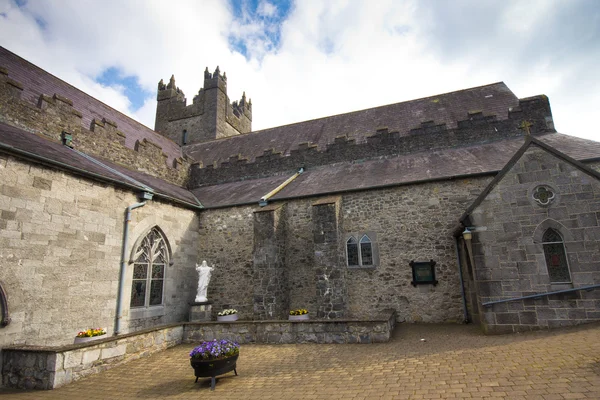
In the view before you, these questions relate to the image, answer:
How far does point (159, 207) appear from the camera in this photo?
12688 mm

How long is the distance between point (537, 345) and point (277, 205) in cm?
927

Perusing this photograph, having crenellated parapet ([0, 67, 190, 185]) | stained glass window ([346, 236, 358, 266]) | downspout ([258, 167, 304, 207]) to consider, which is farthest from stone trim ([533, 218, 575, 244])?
crenellated parapet ([0, 67, 190, 185])

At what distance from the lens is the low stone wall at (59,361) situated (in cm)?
650

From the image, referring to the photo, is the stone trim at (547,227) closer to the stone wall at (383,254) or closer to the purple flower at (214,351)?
the stone wall at (383,254)

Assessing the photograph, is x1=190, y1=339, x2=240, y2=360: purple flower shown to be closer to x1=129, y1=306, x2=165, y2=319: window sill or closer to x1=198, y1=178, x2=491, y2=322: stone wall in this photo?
x1=198, y1=178, x2=491, y2=322: stone wall

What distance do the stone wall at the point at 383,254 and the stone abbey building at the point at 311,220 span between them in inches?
1.9

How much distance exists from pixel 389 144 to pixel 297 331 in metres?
10.0

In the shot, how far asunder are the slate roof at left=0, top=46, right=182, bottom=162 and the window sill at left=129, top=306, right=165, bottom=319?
8.27 meters

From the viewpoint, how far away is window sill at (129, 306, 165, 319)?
11055mm

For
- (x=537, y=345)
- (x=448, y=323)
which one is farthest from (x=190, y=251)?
(x=537, y=345)

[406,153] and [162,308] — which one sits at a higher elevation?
[406,153]

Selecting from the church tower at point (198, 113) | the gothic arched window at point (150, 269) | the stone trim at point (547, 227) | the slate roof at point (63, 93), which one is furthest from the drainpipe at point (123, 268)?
the church tower at point (198, 113)

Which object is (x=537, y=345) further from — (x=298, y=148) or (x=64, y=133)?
(x=64, y=133)

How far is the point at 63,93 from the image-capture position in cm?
1535
